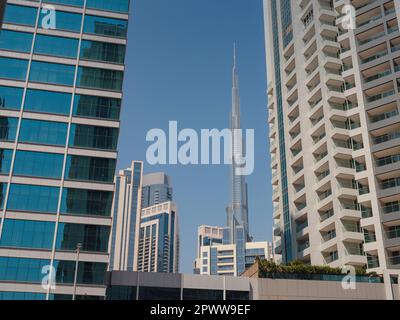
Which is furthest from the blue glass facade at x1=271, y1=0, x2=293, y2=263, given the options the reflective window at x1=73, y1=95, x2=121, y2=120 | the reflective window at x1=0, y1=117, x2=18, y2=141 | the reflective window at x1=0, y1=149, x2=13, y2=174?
the reflective window at x1=0, y1=117, x2=18, y2=141

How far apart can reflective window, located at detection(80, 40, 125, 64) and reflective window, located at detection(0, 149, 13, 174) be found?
49.7 feet

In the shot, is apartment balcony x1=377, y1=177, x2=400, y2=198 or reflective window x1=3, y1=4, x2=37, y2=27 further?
reflective window x1=3, y1=4, x2=37, y2=27

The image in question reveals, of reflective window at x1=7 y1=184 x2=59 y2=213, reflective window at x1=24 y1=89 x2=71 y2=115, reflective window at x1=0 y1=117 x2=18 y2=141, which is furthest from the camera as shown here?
reflective window at x1=24 y1=89 x2=71 y2=115

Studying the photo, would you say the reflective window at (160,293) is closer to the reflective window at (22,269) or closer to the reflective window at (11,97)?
the reflective window at (22,269)

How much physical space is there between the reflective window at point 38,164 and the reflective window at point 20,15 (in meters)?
17.4

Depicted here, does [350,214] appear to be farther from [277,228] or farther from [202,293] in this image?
[202,293]

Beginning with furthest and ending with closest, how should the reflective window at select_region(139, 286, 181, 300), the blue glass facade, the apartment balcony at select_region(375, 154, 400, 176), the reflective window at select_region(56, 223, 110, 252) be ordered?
the blue glass facade, the apartment balcony at select_region(375, 154, 400, 176), the reflective window at select_region(56, 223, 110, 252), the reflective window at select_region(139, 286, 181, 300)

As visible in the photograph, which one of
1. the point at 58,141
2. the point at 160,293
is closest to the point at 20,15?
the point at 58,141

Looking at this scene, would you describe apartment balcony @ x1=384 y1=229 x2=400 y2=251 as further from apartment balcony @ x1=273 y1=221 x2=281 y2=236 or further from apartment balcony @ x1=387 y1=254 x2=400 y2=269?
apartment balcony @ x1=273 y1=221 x2=281 y2=236

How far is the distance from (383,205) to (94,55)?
40.5 meters

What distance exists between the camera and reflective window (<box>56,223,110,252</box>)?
53.0 m

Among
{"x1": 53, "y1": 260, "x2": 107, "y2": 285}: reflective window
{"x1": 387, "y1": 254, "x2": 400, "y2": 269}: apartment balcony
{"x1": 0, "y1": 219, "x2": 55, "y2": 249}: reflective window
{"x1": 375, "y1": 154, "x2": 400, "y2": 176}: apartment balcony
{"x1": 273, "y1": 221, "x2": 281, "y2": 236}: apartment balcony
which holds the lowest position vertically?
{"x1": 53, "y1": 260, "x2": 107, "y2": 285}: reflective window

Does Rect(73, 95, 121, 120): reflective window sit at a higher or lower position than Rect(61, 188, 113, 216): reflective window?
higher

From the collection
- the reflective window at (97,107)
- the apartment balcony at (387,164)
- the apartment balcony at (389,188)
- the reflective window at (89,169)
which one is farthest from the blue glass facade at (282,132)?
the reflective window at (97,107)
